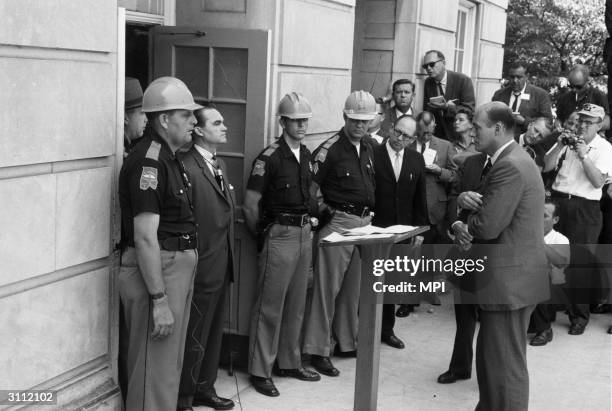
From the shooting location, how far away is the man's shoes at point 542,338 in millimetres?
7777

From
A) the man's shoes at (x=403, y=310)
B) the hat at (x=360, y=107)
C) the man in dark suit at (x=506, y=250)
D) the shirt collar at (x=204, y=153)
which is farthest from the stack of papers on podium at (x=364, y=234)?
the man's shoes at (x=403, y=310)

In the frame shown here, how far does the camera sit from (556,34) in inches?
907

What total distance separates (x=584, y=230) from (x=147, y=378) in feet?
16.4

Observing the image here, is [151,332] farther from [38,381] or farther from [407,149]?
[407,149]

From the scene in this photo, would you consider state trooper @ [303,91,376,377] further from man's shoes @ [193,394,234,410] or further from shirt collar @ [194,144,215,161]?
shirt collar @ [194,144,215,161]

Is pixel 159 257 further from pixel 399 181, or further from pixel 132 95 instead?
pixel 399 181

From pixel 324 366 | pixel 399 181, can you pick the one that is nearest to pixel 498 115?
pixel 399 181

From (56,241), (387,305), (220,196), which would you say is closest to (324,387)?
(387,305)

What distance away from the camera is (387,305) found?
7.32 meters

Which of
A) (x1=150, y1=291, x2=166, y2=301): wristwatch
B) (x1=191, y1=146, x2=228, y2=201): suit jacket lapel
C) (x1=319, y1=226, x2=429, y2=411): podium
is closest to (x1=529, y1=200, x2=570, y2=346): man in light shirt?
(x1=319, y1=226, x2=429, y2=411): podium

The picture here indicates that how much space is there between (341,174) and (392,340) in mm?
1737

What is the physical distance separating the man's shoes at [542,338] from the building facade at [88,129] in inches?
112

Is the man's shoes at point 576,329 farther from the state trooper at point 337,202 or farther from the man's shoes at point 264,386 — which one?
the man's shoes at point 264,386

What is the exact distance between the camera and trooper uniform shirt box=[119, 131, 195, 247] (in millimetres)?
4605
